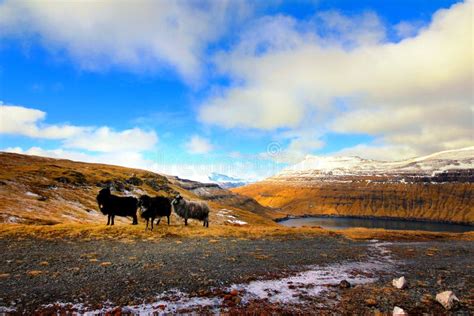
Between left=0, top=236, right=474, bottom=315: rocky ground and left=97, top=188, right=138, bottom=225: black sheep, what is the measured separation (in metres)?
7.93

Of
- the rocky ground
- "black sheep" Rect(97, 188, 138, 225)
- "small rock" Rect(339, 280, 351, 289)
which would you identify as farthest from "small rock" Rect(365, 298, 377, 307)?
"black sheep" Rect(97, 188, 138, 225)

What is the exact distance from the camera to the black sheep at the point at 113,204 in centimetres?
3088

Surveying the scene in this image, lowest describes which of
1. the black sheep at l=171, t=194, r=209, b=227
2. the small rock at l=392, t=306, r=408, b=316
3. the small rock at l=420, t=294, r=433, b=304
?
the small rock at l=420, t=294, r=433, b=304

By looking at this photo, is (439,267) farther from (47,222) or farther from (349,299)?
(47,222)

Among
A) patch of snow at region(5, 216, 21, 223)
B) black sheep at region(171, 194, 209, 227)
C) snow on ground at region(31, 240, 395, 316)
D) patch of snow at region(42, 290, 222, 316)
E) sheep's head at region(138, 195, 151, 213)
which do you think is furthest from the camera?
black sheep at region(171, 194, 209, 227)

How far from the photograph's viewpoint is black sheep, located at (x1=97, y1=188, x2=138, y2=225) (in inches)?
1216

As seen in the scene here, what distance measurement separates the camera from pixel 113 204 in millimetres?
31641

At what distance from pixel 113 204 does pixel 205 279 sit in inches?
803

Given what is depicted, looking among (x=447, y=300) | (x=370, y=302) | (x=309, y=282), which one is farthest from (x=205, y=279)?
(x=447, y=300)

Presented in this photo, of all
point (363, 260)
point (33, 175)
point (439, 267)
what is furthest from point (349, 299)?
point (33, 175)

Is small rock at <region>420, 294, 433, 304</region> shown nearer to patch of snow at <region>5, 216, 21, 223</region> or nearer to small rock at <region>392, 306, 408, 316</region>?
small rock at <region>392, 306, 408, 316</region>

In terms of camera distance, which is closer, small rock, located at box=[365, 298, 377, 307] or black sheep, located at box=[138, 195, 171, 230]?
small rock, located at box=[365, 298, 377, 307]

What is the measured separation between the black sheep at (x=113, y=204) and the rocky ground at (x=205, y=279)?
312 inches

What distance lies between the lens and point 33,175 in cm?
7025
